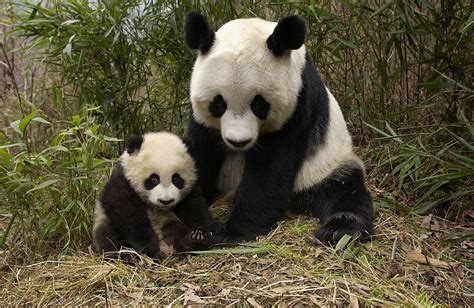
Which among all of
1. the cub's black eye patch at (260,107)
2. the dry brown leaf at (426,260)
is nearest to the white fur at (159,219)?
the cub's black eye patch at (260,107)

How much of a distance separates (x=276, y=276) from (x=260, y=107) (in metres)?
0.87

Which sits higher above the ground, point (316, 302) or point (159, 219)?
point (159, 219)

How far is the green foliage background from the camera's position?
3.18 metres

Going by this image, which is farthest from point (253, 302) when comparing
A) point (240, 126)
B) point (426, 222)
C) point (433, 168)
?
point (433, 168)

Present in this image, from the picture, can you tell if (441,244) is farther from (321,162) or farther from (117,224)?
(117,224)

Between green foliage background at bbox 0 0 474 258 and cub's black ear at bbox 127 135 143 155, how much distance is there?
23cm

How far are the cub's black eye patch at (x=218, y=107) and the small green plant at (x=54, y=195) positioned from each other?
61 cm

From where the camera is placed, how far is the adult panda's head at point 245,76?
2840 millimetres

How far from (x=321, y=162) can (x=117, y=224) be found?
4.21 ft

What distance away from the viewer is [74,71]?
13.8 feet

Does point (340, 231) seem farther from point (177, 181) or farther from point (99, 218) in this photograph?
point (99, 218)

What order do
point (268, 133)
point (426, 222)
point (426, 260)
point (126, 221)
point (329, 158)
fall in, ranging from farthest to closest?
point (329, 158), point (426, 222), point (268, 133), point (126, 221), point (426, 260)

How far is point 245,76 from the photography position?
283 centimetres

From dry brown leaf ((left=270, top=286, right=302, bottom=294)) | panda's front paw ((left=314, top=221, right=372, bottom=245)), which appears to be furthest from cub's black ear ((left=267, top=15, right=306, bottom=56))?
dry brown leaf ((left=270, top=286, right=302, bottom=294))
